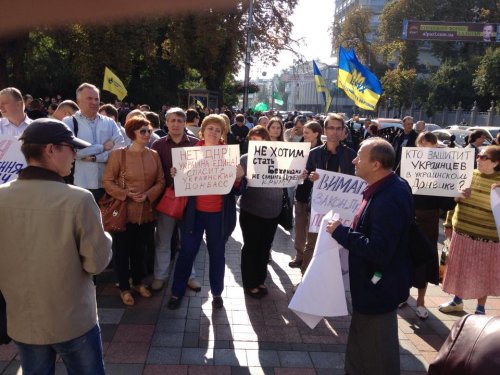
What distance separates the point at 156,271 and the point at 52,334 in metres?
2.94

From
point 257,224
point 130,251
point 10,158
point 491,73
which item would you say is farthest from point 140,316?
point 491,73

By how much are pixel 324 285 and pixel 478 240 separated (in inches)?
78.4

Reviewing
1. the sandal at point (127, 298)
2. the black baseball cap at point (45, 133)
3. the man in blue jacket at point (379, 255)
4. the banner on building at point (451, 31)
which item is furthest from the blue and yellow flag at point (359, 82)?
the banner on building at point (451, 31)

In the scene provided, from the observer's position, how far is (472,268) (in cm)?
446

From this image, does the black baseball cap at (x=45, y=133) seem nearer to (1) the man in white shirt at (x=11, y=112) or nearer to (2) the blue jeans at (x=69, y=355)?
(2) the blue jeans at (x=69, y=355)

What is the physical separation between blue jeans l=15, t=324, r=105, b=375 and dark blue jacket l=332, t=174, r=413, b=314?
5.11ft

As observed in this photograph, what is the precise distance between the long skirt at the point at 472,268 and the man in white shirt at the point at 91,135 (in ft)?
11.9

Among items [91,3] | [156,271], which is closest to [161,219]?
[156,271]

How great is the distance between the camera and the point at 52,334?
225 centimetres

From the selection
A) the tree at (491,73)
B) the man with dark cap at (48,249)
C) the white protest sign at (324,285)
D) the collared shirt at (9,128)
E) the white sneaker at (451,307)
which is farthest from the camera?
the tree at (491,73)

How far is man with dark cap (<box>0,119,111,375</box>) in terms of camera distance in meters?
2.12

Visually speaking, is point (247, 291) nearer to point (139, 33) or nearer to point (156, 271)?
point (156, 271)

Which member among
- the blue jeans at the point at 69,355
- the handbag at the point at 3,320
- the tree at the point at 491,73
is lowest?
the blue jeans at the point at 69,355

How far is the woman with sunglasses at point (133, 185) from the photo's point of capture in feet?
15.0
